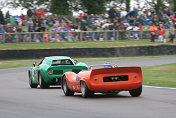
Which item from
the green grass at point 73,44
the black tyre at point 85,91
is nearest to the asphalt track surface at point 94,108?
the black tyre at point 85,91

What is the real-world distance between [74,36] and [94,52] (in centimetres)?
226

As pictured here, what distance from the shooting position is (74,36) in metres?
29.5

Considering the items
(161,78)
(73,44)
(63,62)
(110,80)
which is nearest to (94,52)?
(73,44)

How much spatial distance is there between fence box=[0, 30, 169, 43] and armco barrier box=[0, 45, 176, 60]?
1.24 metres

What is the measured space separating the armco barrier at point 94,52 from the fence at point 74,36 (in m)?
1.24

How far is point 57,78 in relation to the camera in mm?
12562

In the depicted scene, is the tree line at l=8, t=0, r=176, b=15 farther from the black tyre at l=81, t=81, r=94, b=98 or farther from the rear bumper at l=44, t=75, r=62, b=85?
the black tyre at l=81, t=81, r=94, b=98

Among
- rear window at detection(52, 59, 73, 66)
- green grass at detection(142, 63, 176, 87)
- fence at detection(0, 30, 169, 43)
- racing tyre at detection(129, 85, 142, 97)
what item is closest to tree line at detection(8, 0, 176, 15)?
fence at detection(0, 30, 169, 43)

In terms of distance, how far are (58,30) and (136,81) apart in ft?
68.7

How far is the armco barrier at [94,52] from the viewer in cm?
2744

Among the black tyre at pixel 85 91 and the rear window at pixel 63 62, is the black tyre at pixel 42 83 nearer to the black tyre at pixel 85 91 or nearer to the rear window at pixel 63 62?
the rear window at pixel 63 62

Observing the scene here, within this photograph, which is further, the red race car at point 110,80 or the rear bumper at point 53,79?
the rear bumper at point 53,79

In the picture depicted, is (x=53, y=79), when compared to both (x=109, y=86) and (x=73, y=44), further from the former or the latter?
(x=73, y=44)

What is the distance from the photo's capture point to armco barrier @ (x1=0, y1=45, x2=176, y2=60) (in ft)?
90.0
